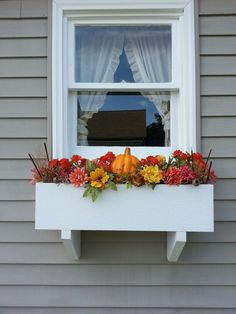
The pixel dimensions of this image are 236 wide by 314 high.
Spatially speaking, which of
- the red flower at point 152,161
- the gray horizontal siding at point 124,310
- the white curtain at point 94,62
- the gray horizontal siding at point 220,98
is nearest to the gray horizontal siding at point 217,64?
the gray horizontal siding at point 220,98

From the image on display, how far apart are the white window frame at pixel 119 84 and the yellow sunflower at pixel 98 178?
37 cm

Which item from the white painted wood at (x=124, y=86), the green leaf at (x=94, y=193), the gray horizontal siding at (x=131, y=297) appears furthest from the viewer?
the white painted wood at (x=124, y=86)

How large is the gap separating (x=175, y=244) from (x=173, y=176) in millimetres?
350

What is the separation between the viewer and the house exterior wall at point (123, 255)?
230cm

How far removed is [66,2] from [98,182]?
107 cm

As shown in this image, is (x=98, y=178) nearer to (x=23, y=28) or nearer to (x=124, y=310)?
(x=124, y=310)

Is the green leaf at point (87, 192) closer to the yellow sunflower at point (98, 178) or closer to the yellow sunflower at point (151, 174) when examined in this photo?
the yellow sunflower at point (98, 178)

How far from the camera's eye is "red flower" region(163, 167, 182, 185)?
2.03 metres

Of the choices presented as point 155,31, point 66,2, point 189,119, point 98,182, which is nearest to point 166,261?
point 98,182

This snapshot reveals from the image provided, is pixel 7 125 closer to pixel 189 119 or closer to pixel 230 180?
pixel 189 119

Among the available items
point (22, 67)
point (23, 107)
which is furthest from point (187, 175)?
point (22, 67)

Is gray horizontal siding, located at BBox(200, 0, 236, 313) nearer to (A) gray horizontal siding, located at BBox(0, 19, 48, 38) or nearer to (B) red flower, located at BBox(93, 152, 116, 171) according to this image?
(B) red flower, located at BBox(93, 152, 116, 171)

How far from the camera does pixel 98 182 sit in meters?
2.02

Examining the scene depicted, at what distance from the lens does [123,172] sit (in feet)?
6.75
